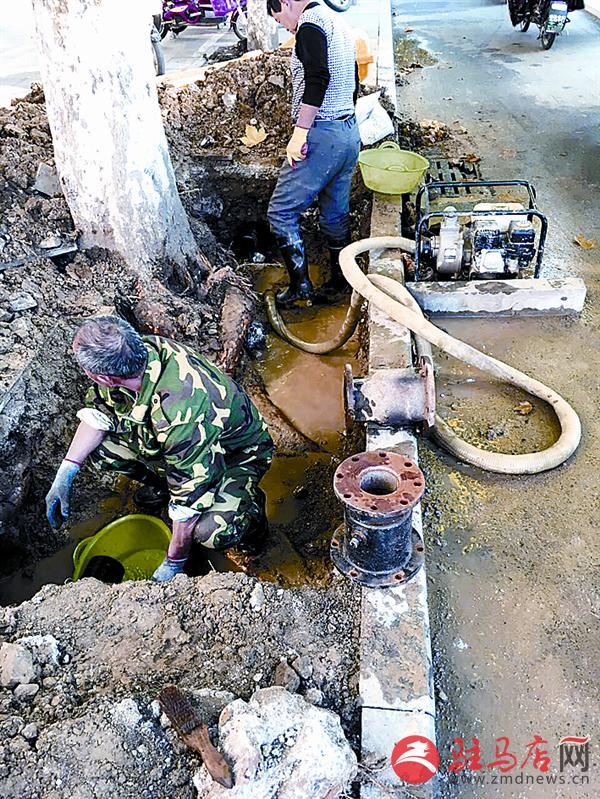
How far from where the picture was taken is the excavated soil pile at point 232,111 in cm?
606

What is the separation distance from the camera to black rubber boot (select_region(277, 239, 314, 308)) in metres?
5.14

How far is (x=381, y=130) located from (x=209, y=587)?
4819 millimetres

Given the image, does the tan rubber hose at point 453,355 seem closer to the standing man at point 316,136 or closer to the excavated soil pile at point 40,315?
the standing man at point 316,136

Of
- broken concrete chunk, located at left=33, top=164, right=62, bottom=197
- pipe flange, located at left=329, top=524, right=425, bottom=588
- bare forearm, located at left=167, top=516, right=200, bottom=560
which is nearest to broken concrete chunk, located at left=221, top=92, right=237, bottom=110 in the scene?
broken concrete chunk, located at left=33, top=164, right=62, bottom=197

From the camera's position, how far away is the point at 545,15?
9.79 metres

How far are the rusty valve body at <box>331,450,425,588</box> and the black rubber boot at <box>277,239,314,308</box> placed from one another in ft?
9.40

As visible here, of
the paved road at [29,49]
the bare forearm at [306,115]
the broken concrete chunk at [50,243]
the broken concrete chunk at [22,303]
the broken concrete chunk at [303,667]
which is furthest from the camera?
the paved road at [29,49]

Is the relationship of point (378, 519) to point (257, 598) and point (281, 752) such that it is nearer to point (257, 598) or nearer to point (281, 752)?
point (257, 598)

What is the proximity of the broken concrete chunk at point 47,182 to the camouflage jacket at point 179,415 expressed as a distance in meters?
2.12

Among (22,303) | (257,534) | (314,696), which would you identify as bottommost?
(257,534)

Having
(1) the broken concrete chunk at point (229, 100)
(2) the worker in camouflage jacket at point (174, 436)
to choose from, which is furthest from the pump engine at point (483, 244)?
(1) the broken concrete chunk at point (229, 100)

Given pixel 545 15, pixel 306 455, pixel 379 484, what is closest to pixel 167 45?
pixel 545 15

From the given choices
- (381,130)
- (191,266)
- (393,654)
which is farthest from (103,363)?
(381,130)

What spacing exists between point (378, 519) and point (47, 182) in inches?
140
